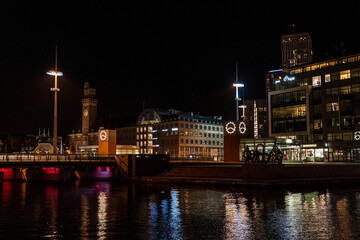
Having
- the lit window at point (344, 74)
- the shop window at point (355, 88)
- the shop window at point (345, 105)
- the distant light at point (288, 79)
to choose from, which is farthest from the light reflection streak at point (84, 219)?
the distant light at point (288, 79)

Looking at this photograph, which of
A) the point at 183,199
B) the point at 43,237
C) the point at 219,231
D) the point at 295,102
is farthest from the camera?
the point at 295,102

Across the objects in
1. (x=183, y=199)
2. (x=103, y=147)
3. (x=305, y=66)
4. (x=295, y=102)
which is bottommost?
(x=183, y=199)

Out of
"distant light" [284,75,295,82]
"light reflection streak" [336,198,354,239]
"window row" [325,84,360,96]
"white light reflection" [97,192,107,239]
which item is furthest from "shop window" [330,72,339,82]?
"white light reflection" [97,192,107,239]

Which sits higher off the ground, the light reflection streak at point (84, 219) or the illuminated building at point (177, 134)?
the illuminated building at point (177, 134)

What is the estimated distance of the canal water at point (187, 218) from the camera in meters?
20.6

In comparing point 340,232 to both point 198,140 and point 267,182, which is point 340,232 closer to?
point 267,182

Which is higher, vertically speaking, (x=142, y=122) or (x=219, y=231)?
(x=142, y=122)

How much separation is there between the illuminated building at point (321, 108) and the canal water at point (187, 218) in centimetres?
5611

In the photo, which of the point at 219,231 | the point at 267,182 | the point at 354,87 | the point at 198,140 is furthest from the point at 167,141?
the point at 219,231

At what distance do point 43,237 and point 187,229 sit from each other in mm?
7567

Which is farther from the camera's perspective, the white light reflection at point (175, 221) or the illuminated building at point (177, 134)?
the illuminated building at point (177, 134)

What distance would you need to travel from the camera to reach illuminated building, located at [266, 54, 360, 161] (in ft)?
293

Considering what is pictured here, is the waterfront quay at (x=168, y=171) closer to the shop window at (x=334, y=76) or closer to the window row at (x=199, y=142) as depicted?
the shop window at (x=334, y=76)

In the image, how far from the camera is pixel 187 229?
71.9ft
